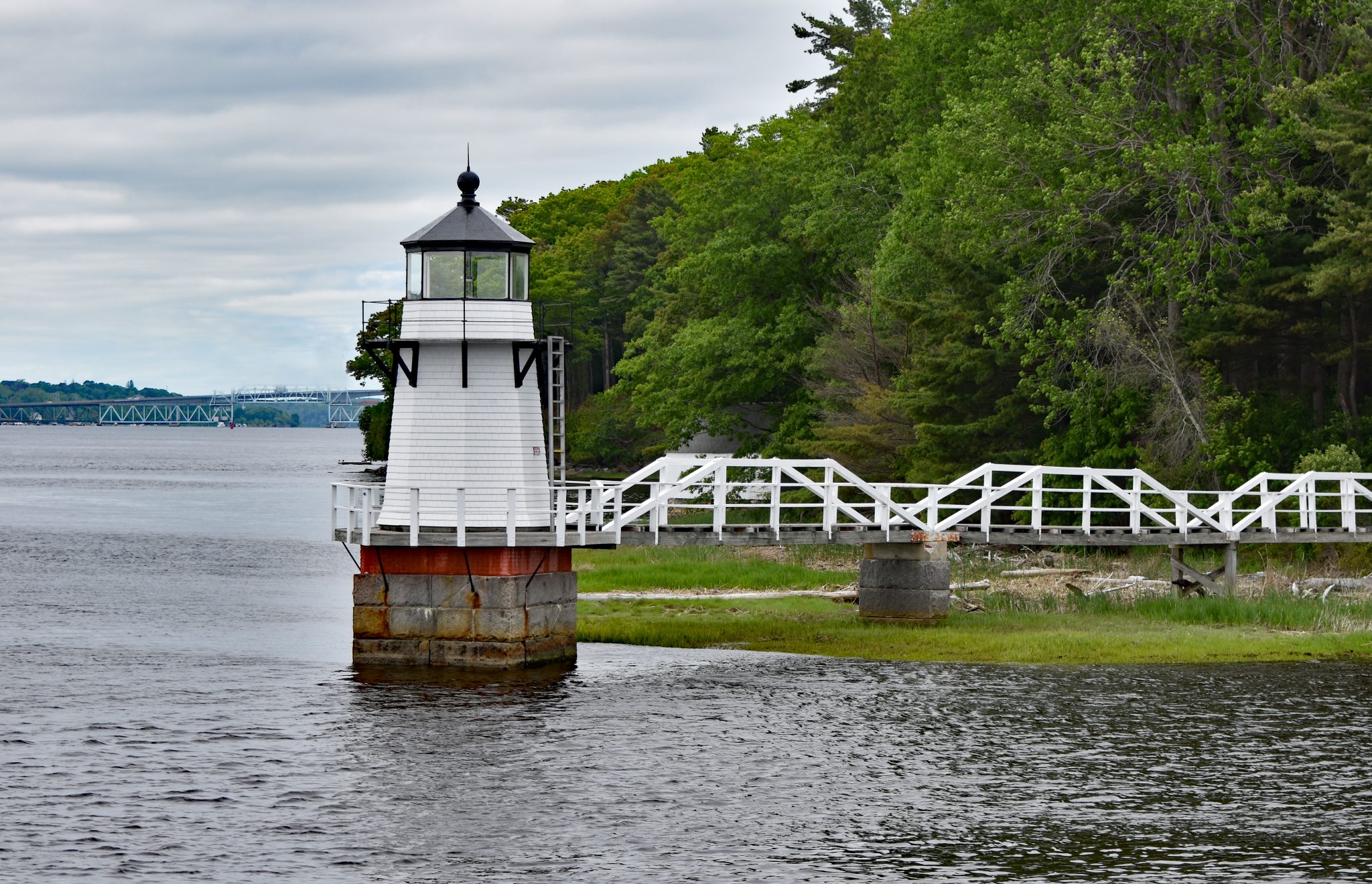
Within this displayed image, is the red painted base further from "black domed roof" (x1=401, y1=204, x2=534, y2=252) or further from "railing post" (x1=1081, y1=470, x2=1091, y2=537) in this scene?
"railing post" (x1=1081, y1=470, x2=1091, y2=537)

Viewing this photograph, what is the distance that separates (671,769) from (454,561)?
24.1 ft

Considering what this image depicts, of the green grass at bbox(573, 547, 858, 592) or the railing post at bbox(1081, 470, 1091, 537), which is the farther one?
the green grass at bbox(573, 547, 858, 592)

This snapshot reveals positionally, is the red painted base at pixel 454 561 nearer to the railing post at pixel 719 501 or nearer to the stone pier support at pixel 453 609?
the stone pier support at pixel 453 609

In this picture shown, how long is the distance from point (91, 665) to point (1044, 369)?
83.1 ft

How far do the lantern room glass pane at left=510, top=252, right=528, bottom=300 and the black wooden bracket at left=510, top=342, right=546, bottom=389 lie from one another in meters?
0.91

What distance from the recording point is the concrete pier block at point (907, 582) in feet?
104

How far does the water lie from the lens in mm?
17125

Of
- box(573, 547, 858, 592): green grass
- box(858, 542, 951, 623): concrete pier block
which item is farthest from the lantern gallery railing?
box(573, 547, 858, 592): green grass

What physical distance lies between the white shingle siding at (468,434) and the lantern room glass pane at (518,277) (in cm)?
36

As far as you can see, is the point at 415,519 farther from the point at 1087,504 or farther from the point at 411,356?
the point at 1087,504

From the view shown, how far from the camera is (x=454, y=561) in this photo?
27062 millimetres

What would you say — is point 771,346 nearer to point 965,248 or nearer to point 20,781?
point 965,248

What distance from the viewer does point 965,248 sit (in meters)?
45.2

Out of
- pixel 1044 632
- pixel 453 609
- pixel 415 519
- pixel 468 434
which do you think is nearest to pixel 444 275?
pixel 468 434
